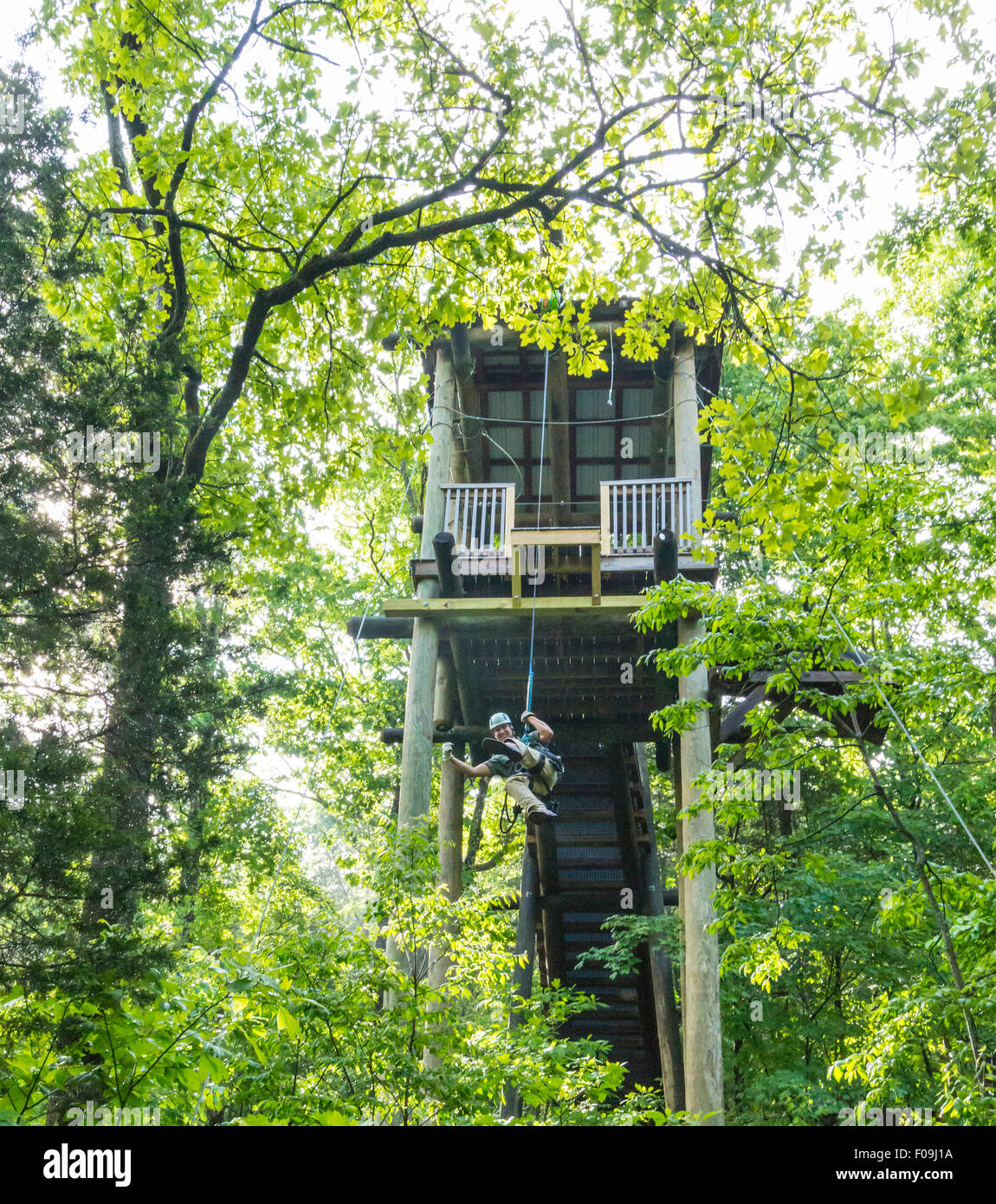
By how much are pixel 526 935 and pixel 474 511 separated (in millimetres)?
5721

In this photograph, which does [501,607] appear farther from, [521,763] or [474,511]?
[521,763]

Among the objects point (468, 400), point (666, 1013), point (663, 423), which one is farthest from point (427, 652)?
point (663, 423)

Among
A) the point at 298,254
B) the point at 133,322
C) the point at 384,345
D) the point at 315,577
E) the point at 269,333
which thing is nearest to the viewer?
the point at 298,254

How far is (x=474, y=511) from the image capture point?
10.9 meters

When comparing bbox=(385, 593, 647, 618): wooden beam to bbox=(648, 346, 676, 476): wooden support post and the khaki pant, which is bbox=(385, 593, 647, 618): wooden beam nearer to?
the khaki pant

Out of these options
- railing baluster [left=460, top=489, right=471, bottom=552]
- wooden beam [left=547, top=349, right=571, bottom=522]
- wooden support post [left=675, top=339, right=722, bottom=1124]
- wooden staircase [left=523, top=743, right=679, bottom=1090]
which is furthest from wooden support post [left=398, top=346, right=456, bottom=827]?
wooden staircase [left=523, top=743, right=679, bottom=1090]

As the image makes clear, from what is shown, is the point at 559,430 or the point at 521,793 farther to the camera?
the point at 559,430

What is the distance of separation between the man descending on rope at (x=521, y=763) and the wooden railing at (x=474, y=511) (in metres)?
2.69

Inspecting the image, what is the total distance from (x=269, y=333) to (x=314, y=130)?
151 centimetres

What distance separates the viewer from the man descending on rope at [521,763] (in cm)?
843

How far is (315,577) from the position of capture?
69.8 feet

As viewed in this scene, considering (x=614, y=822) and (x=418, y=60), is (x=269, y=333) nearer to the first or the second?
(x=418, y=60)

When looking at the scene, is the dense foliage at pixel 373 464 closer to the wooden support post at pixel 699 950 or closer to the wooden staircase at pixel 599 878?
the wooden support post at pixel 699 950
